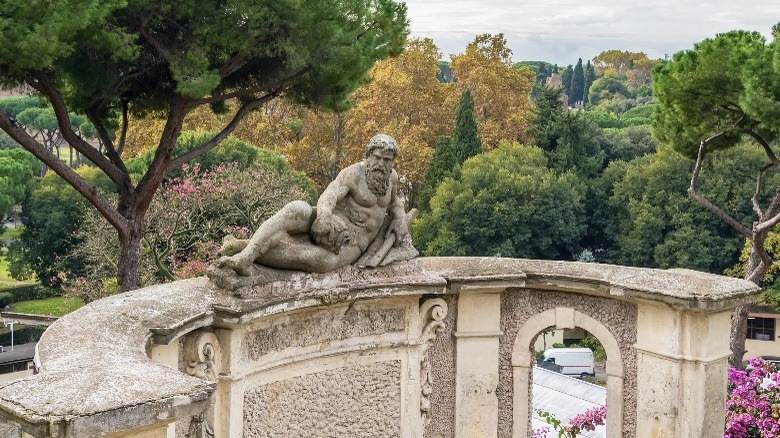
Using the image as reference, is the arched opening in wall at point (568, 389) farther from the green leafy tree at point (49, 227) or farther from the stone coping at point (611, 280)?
the green leafy tree at point (49, 227)

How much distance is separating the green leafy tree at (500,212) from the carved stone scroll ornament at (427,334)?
28.8 metres

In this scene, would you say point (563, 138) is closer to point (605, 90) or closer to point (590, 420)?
point (590, 420)

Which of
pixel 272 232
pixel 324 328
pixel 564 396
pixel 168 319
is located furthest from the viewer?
pixel 564 396

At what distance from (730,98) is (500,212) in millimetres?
18769

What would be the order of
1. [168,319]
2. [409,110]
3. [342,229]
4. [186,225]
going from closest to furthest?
[168,319], [342,229], [186,225], [409,110]

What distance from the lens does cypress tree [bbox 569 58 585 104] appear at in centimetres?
13088

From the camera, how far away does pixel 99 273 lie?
2380cm

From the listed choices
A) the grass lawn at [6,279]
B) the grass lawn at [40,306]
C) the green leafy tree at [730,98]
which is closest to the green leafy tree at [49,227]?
the grass lawn at [40,306]

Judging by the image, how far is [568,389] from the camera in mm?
23734

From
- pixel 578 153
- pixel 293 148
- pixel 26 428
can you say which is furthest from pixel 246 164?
pixel 26 428

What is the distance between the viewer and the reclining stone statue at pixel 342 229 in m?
8.95

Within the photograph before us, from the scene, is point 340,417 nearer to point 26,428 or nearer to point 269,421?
point 269,421

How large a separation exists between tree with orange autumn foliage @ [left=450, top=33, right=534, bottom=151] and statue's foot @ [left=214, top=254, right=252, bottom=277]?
138 ft

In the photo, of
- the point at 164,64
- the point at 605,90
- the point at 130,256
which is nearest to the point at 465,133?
the point at 164,64
